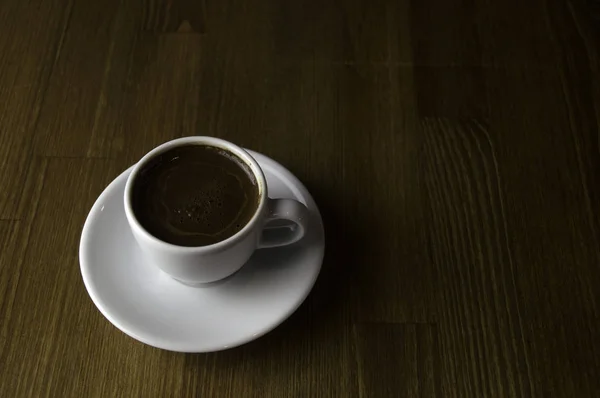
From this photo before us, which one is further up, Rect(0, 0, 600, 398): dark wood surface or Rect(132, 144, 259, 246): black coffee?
Rect(132, 144, 259, 246): black coffee

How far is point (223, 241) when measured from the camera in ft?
1.78

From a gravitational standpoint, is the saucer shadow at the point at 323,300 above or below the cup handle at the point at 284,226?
below

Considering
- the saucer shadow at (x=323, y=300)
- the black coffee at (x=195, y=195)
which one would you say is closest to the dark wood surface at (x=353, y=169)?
the saucer shadow at (x=323, y=300)

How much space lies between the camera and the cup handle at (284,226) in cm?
59

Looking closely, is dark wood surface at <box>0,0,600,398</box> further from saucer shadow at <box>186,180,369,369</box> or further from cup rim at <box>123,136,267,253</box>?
cup rim at <box>123,136,267,253</box>

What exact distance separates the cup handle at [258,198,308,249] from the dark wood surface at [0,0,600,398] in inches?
3.4

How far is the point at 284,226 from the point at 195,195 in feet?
0.30

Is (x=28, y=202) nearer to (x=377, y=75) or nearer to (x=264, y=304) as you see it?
(x=264, y=304)

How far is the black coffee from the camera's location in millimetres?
561

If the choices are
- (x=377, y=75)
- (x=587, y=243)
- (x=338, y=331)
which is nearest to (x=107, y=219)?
(x=338, y=331)

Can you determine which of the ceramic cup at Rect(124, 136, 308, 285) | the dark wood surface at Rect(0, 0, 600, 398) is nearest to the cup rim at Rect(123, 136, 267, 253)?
the ceramic cup at Rect(124, 136, 308, 285)

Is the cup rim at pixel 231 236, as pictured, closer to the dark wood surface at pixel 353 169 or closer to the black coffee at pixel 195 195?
the black coffee at pixel 195 195

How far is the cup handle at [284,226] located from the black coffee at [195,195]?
0.02 metres

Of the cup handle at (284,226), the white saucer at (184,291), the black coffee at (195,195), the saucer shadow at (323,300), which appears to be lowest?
the saucer shadow at (323,300)
